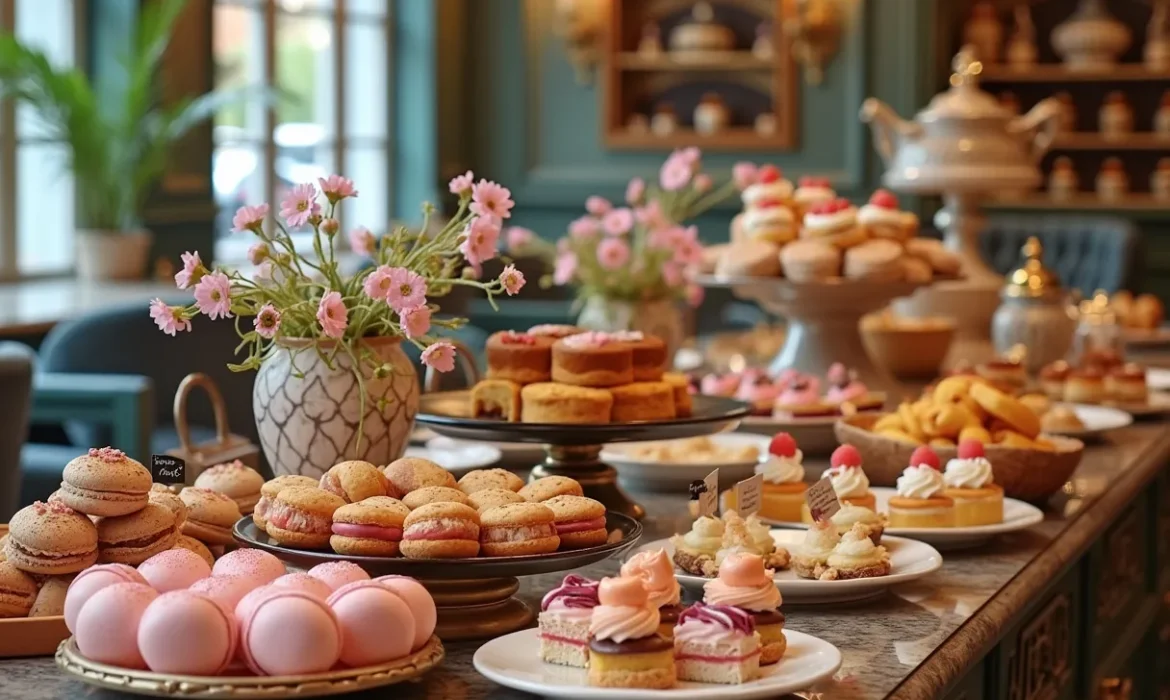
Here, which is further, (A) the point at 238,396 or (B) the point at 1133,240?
(B) the point at 1133,240

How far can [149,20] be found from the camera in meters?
5.51

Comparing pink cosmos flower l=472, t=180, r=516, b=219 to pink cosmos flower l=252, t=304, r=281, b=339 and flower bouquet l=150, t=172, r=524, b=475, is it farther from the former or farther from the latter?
pink cosmos flower l=252, t=304, r=281, b=339

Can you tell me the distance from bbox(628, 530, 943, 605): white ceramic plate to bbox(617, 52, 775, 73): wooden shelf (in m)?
6.31

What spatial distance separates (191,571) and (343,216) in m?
6.46

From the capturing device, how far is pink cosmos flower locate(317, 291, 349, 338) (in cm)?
156

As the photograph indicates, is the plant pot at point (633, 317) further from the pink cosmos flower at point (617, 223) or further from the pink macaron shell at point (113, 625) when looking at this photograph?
the pink macaron shell at point (113, 625)

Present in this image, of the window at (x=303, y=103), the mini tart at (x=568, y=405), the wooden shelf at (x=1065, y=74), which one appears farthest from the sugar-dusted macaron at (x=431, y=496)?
the wooden shelf at (x=1065, y=74)

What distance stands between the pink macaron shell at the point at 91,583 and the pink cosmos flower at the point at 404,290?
45cm

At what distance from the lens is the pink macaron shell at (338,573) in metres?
1.19

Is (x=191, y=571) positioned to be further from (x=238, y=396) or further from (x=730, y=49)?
(x=730, y=49)

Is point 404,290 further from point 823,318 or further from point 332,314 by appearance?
point 823,318

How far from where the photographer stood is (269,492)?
1382 millimetres

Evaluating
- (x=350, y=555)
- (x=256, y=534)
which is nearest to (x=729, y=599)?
(x=350, y=555)

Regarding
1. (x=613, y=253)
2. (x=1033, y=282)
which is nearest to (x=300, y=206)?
(x=613, y=253)
